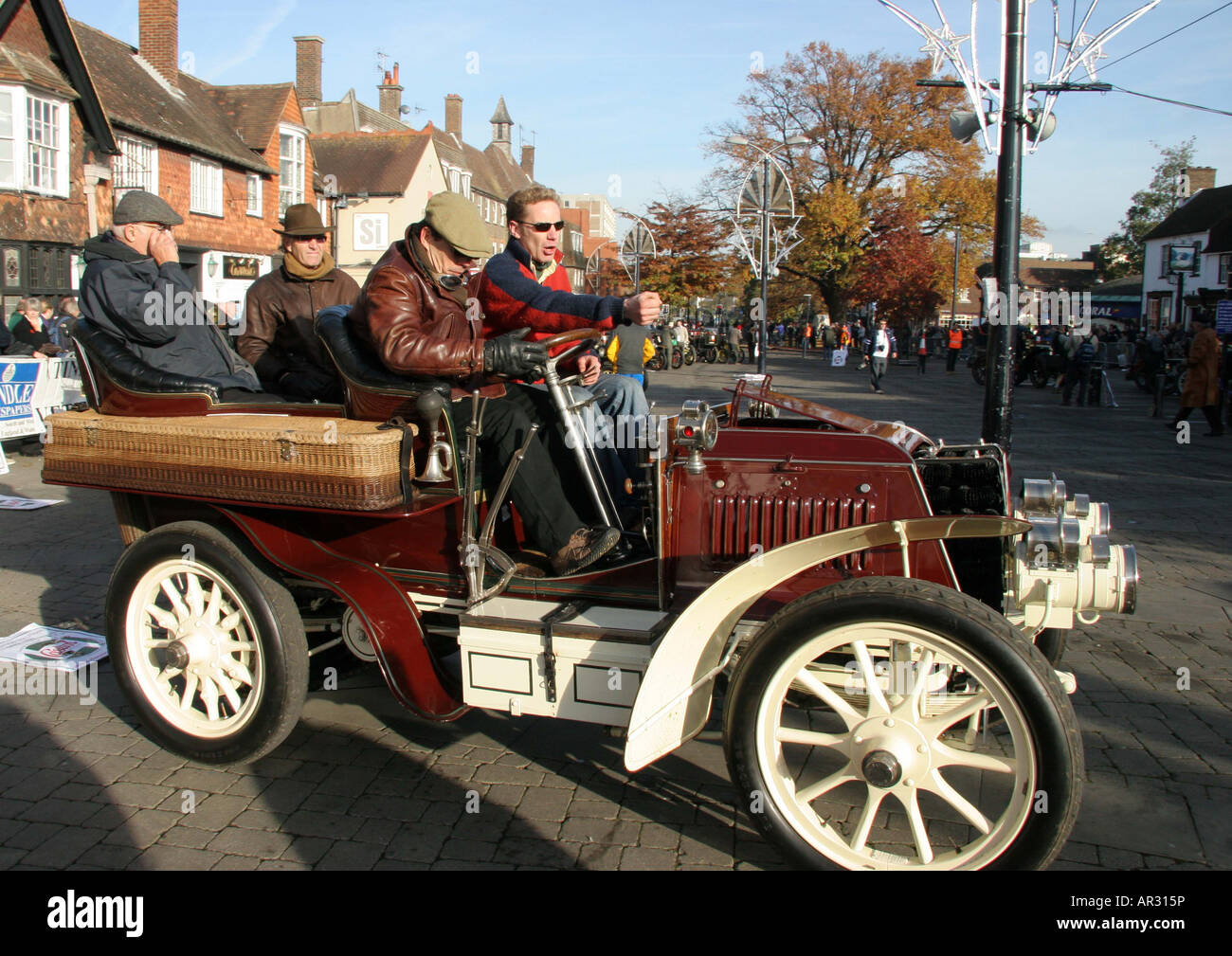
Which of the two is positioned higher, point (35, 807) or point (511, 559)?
point (511, 559)

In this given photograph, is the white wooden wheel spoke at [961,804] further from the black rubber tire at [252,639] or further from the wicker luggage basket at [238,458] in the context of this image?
the black rubber tire at [252,639]

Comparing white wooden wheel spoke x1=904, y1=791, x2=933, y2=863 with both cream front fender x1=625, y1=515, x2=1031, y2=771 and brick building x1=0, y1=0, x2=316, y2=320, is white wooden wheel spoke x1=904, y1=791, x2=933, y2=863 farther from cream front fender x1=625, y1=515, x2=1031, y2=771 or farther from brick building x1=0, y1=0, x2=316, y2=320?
brick building x1=0, y1=0, x2=316, y2=320

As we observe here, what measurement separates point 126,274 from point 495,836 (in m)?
2.80

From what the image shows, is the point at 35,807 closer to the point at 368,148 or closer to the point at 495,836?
the point at 495,836

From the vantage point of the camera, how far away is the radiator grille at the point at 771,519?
3.34 meters

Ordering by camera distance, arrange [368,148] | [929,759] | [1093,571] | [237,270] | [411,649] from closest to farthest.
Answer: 1. [929,759]
2. [1093,571]
3. [411,649]
4. [237,270]
5. [368,148]

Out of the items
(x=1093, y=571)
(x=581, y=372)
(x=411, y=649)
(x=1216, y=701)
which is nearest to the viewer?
(x=1093, y=571)

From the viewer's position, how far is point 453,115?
219 feet

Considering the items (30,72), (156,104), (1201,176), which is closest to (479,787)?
(30,72)

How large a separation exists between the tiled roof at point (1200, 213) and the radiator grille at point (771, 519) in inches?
2362

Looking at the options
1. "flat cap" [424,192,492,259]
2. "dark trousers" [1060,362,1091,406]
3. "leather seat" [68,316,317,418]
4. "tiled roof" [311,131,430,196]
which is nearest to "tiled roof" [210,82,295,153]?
"tiled roof" [311,131,430,196]

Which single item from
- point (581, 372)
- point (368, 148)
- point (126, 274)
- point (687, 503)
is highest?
point (368, 148)

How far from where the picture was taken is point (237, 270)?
25938 millimetres
